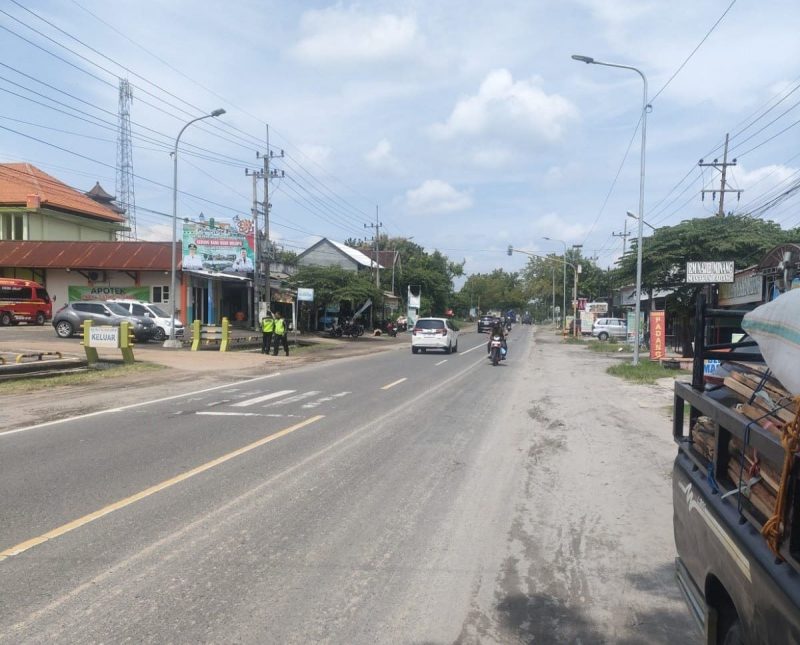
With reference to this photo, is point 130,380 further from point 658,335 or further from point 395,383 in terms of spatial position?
point 658,335

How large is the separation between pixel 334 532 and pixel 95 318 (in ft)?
85.8

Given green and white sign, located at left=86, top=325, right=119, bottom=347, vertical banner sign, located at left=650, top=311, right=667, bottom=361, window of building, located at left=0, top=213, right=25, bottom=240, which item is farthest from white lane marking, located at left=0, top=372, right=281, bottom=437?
window of building, located at left=0, top=213, right=25, bottom=240

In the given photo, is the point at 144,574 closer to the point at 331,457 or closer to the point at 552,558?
the point at 552,558

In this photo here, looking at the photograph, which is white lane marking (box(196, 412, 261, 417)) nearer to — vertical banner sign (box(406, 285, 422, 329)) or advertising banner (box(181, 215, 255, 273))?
advertising banner (box(181, 215, 255, 273))

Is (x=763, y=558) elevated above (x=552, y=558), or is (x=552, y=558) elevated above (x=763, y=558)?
(x=763, y=558)

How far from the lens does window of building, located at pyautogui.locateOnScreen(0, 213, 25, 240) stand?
45547mm

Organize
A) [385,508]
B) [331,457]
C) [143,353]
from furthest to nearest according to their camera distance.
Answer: [143,353] → [331,457] → [385,508]

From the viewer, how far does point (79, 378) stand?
17.0 meters

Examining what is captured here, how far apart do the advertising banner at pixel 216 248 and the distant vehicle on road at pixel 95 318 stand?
7.57m

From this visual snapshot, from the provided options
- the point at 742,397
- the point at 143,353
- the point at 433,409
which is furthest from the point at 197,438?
the point at 143,353

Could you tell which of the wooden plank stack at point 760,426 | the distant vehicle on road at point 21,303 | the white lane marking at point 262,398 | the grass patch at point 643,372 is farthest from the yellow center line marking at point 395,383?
the distant vehicle on road at point 21,303

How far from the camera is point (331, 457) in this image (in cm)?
830

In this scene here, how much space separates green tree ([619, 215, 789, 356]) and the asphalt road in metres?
20.0

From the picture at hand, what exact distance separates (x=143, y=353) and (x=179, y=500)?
19.4 m
